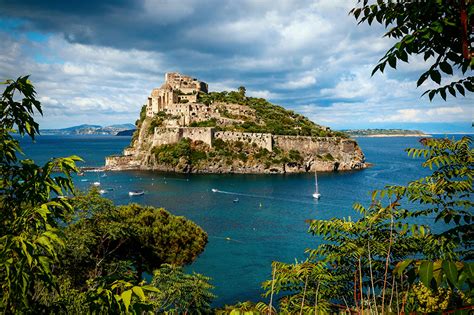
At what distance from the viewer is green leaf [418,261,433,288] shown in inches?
65.4

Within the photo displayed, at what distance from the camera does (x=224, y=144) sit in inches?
3004

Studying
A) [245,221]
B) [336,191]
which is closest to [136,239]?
[245,221]

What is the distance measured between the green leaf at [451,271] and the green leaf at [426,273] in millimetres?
70

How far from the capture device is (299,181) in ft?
213

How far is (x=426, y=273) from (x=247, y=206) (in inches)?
1779

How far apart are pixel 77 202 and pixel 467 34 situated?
50.5 feet

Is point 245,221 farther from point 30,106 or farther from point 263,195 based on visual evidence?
point 30,106

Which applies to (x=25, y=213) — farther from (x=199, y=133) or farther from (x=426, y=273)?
(x=199, y=133)

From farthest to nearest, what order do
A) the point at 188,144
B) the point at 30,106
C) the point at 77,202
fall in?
the point at 188,144, the point at 77,202, the point at 30,106

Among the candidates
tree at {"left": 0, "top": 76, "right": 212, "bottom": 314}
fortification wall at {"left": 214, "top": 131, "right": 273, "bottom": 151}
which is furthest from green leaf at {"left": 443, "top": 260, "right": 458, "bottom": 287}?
fortification wall at {"left": 214, "top": 131, "right": 273, "bottom": 151}

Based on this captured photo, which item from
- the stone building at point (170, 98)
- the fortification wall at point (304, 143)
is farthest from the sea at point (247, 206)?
the stone building at point (170, 98)

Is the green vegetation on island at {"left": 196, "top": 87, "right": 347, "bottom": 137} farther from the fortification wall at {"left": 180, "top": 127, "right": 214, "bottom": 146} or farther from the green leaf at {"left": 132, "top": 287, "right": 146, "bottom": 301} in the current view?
the green leaf at {"left": 132, "top": 287, "right": 146, "bottom": 301}

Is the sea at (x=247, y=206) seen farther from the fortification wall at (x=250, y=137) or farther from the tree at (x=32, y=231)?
the fortification wall at (x=250, y=137)

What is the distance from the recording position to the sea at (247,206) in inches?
1036
